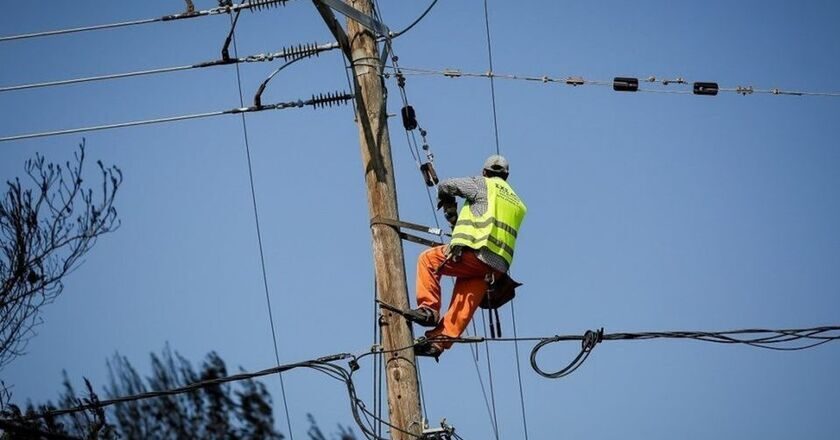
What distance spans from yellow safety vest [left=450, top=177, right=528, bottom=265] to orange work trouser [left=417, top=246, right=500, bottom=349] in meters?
0.12

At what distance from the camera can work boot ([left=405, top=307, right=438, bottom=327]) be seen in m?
8.24

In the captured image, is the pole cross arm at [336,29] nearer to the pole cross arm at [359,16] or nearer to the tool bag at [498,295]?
the pole cross arm at [359,16]

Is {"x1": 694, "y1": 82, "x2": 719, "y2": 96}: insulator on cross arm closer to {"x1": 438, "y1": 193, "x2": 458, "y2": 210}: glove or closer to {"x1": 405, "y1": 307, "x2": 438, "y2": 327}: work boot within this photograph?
{"x1": 438, "y1": 193, "x2": 458, "y2": 210}: glove

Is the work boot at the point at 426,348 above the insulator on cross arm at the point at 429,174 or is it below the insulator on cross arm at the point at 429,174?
below

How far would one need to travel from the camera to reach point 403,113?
9.17 metres

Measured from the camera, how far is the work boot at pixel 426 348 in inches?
329

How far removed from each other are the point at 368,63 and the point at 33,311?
17.9 ft

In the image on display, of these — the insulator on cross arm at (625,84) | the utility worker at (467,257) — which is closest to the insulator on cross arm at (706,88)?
the insulator on cross arm at (625,84)

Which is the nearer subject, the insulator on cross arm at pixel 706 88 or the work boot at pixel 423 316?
the work boot at pixel 423 316

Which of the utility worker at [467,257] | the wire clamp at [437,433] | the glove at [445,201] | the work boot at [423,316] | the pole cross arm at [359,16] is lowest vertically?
the wire clamp at [437,433]

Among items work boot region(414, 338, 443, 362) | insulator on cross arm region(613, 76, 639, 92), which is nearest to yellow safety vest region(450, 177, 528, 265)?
work boot region(414, 338, 443, 362)

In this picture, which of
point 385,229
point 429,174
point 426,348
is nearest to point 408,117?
point 429,174

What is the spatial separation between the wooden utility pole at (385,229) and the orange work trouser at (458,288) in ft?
0.86

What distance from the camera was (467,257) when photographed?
8.48m
